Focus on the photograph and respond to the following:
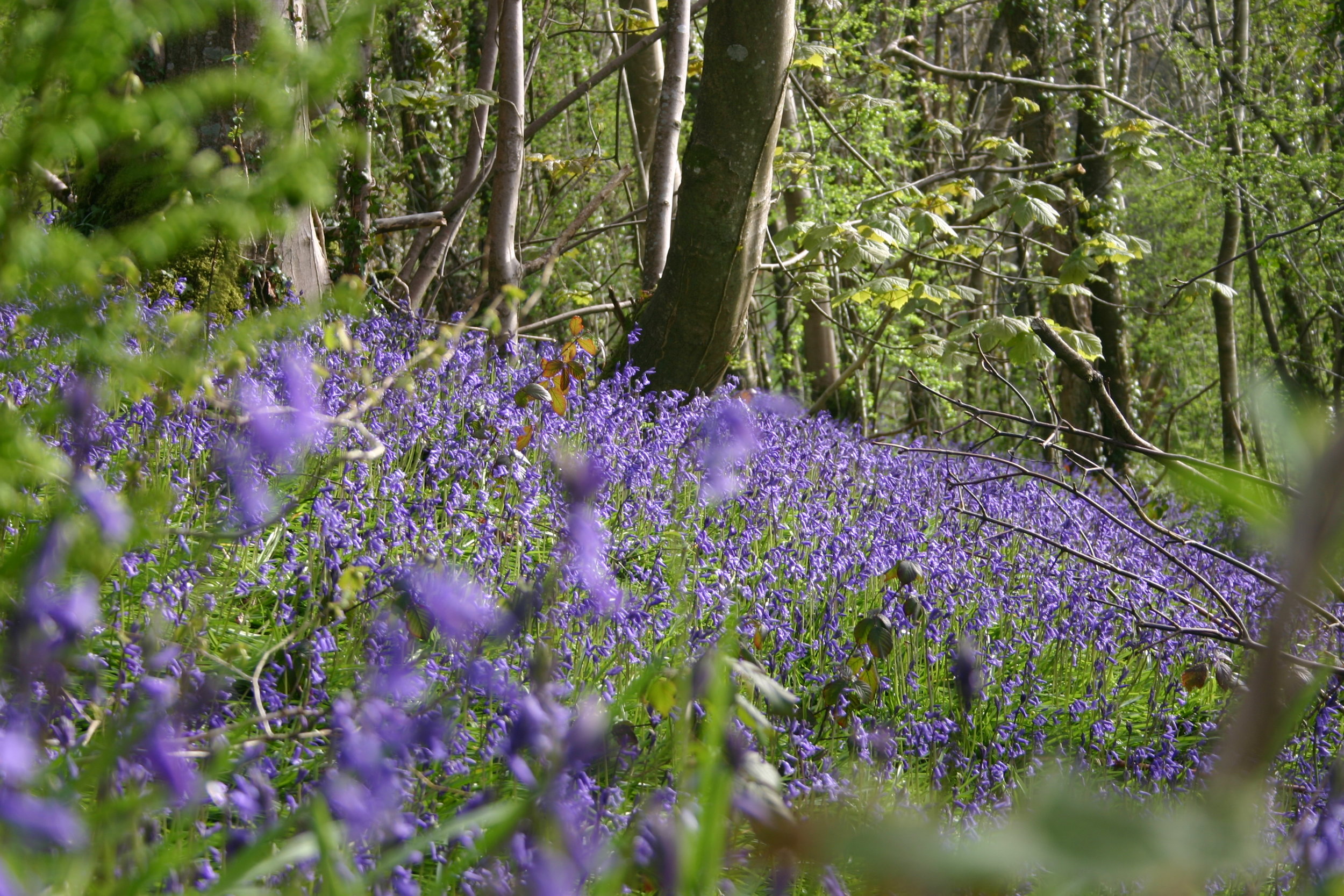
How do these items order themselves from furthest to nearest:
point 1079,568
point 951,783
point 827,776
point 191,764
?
point 1079,568, point 951,783, point 827,776, point 191,764

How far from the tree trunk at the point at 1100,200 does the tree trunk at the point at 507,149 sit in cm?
535

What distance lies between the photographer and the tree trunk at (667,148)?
5801mm

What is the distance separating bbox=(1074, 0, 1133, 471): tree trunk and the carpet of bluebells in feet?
16.1

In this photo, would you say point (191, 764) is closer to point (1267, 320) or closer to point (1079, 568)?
point (1079, 568)

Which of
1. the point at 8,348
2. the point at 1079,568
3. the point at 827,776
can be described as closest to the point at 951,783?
the point at 827,776

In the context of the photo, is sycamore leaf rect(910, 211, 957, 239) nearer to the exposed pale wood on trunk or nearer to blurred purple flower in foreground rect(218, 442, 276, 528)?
the exposed pale wood on trunk

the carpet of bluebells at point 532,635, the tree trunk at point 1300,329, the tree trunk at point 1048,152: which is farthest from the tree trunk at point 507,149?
the tree trunk at point 1300,329

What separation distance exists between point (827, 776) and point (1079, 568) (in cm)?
258

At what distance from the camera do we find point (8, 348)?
108 inches

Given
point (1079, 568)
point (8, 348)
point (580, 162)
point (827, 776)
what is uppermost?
point (580, 162)

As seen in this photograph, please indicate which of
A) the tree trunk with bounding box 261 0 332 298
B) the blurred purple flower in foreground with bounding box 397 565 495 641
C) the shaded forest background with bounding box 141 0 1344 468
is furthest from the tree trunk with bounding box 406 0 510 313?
the blurred purple flower in foreground with bounding box 397 565 495 641

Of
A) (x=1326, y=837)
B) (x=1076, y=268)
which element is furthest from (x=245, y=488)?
(x=1076, y=268)

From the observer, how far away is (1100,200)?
878 centimetres

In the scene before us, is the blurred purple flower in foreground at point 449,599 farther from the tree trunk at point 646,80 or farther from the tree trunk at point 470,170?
the tree trunk at point 646,80
